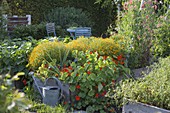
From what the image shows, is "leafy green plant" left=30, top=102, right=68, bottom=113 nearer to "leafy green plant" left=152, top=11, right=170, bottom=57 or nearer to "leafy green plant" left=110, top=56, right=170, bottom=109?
"leafy green plant" left=110, top=56, right=170, bottom=109

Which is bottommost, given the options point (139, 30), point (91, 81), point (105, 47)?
point (91, 81)

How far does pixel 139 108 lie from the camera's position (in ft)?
10.2

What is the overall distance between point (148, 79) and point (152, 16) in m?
1.67

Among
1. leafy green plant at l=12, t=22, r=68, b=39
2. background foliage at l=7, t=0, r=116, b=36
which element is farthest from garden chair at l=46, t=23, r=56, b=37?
background foliage at l=7, t=0, r=116, b=36

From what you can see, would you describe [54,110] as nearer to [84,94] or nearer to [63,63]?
[84,94]

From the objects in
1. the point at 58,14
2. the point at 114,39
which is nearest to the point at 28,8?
the point at 58,14

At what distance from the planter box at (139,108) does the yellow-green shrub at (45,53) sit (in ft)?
4.42

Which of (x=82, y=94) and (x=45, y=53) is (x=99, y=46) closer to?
(x=45, y=53)

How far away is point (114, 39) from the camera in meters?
4.89

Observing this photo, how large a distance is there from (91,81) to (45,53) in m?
0.87

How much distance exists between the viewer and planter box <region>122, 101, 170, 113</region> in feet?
9.74

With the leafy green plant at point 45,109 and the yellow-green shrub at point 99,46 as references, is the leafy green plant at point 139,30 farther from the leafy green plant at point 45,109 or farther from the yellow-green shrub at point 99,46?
the leafy green plant at point 45,109

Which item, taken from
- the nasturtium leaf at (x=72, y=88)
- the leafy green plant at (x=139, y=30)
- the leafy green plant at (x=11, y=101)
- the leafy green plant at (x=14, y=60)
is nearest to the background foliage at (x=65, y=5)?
the leafy green plant at (x=139, y=30)

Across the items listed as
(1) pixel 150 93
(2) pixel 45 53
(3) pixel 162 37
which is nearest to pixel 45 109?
(2) pixel 45 53
